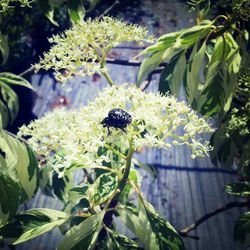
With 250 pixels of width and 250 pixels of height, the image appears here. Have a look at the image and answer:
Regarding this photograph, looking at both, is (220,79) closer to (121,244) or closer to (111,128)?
(111,128)

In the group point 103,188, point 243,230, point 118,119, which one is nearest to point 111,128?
point 118,119

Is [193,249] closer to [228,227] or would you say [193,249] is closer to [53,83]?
[228,227]

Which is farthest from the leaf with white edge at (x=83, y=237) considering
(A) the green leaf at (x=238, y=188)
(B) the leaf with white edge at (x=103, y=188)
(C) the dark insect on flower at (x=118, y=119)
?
(A) the green leaf at (x=238, y=188)

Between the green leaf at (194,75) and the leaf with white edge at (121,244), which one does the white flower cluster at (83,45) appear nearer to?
the green leaf at (194,75)

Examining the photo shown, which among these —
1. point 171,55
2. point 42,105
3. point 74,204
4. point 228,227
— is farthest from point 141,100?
point 42,105

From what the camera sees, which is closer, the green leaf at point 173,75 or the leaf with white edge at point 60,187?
the green leaf at point 173,75

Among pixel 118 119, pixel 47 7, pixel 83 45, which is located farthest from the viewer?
pixel 47 7
